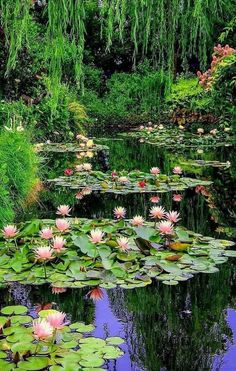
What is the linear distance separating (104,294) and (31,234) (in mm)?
976

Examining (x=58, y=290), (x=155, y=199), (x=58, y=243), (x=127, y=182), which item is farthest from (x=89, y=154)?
(x=58, y=290)

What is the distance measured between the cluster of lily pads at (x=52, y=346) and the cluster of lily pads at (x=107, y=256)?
0.56 meters

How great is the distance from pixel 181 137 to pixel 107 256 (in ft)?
26.8

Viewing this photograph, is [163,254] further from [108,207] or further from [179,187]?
[179,187]

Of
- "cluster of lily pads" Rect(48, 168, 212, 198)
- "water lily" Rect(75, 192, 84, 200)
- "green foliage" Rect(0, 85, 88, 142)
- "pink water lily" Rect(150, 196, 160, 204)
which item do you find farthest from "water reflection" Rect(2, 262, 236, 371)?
"green foliage" Rect(0, 85, 88, 142)

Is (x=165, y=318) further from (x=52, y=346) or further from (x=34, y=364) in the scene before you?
(x=34, y=364)

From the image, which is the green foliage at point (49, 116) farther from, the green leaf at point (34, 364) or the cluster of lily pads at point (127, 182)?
the green leaf at point (34, 364)

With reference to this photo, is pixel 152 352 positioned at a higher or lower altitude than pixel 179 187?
lower

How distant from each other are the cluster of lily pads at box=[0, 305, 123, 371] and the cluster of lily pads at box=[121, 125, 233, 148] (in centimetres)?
790

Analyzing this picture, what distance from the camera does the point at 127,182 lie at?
6.00m

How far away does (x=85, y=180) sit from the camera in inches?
246

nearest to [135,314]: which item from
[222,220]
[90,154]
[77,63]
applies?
[77,63]

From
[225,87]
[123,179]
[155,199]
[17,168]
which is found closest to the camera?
[17,168]

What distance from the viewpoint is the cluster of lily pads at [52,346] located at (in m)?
2.13
